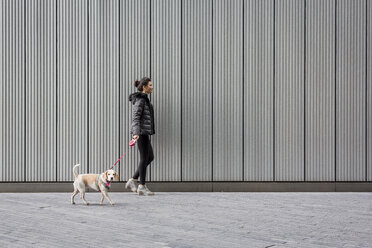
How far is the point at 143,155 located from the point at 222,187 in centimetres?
172

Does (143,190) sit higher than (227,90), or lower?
lower

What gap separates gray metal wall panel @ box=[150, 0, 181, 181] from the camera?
33.1ft

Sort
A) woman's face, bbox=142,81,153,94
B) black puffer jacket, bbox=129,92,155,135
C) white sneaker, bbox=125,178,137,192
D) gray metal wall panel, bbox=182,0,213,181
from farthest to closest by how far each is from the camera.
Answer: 1. gray metal wall panel, bbox=182,0,213,181
2. white sneaker, bbox=125,178,137,192
3. woman's face, bbox=142,81,153,94
4. black puffer jacket, bbox=129,92,155,135

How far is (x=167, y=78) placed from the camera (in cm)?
1012

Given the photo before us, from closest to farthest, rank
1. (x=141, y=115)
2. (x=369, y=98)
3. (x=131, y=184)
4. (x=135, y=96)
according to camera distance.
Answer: (x=141, y=115) → (x=135, y=96) → (x=131, y=184) → (x=369, y=98)

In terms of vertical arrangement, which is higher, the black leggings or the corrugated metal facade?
the corrugated metal facade

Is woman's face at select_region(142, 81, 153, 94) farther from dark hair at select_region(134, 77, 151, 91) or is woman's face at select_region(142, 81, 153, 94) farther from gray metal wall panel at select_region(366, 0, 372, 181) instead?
gray metal wall panel at select_region(366, 0, 372, 181)

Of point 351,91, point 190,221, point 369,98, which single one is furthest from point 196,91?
→ point 190,221

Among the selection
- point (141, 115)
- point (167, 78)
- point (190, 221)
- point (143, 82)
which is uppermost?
point (167, 78)

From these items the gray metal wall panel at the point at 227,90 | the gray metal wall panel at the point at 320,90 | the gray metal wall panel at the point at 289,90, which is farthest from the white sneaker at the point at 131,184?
the gray metal wall panel at the point at 320,90

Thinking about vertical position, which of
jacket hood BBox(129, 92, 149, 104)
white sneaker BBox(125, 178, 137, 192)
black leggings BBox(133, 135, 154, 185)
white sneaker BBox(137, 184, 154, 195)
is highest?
jacket hood BBox(129, 92, 149, 104)

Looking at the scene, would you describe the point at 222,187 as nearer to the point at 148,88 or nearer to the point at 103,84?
the point at 148,88

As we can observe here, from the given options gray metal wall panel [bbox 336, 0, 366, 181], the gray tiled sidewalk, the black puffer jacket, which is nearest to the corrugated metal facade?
gray metal wall panel [bbox 336, 0, 366, 181]

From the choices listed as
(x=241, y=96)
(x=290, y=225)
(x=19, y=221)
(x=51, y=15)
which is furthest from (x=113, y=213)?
(x=51, y=15)
